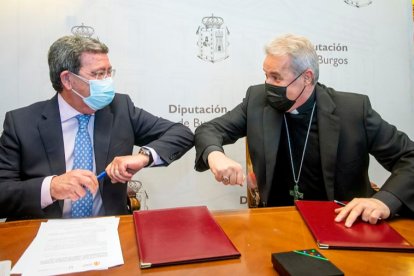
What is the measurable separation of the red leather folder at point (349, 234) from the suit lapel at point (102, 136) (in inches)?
38.6

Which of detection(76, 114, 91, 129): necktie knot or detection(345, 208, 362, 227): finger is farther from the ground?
detection(76, 114, 91, 129): necktie knot

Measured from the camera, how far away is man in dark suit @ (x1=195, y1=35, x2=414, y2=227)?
170cm

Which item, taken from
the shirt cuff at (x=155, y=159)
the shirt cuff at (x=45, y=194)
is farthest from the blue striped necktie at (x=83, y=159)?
the shirt cuff at (x=155, y=159)

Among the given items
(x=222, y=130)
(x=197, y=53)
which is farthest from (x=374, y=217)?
(x=197, y=53)

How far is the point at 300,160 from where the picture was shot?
1.83m

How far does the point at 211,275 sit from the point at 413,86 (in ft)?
9.75

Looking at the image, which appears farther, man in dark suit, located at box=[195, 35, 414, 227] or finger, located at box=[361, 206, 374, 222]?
man in dark suit, located at box=[195, 35, 414, 227]

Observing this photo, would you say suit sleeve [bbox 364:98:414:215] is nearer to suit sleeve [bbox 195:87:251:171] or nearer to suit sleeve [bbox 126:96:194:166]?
suit sleeve [bbox 195:87:251:171]

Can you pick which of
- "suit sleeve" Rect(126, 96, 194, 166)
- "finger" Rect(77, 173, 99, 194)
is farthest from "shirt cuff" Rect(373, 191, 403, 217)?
"finger" Rect(77, 173, 99, 194)

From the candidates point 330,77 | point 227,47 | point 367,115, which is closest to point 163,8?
point 227,47

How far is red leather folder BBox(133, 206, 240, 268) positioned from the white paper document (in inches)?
3.2

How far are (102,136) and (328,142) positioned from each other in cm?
114

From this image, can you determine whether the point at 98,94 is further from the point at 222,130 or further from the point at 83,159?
the point at 222,130

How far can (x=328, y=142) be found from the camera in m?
1.70
